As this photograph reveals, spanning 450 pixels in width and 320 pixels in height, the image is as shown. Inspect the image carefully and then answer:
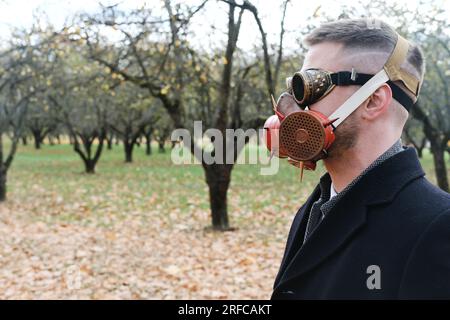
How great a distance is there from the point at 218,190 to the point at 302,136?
8.54 metres

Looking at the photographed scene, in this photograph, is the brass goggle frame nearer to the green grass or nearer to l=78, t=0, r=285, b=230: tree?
l=78, t=0, r=285, b=230: tree

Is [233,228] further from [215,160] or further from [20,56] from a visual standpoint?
[20,56]

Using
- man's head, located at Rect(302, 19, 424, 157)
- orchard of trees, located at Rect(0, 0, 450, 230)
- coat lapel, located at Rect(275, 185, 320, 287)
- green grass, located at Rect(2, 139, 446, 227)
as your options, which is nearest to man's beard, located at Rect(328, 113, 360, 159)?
man's head, located at Rect(302, 19, 424, 157)

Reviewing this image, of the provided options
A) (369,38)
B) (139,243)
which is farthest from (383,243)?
(139,243)

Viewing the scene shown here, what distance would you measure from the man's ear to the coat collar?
15cm

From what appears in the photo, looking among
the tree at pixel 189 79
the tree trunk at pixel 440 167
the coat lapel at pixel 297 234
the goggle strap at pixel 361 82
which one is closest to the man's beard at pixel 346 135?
the goggle strap at pixel 361 82

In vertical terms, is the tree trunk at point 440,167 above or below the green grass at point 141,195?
above

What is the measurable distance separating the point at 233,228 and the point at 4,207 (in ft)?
23.4

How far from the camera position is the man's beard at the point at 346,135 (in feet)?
5.37

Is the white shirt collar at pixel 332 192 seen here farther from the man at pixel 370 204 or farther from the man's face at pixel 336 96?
the man's face at pixel 336 96

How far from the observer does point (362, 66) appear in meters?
1.65

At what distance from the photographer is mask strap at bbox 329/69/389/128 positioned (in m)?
1.62

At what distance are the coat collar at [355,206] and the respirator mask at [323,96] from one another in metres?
0.18

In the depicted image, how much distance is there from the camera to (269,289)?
252 inches
